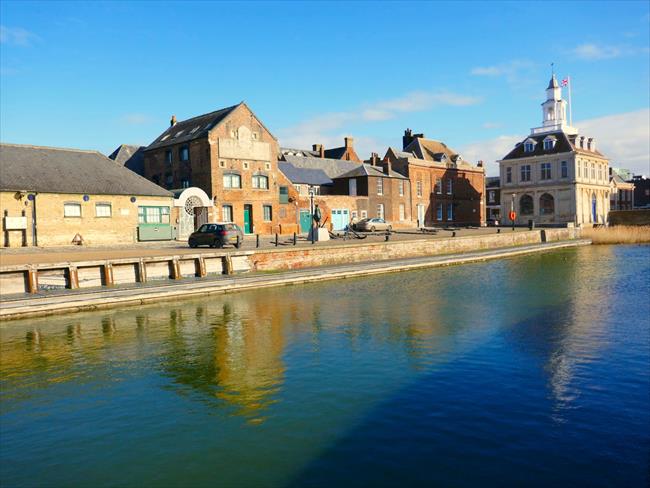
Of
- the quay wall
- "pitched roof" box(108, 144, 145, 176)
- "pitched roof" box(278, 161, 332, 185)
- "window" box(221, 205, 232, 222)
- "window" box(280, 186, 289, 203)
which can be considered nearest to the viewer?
the quay wall

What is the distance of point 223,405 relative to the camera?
9.98 meters

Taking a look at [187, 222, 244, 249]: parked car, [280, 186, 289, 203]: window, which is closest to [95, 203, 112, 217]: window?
[187, 222, 244, 249]: parked car

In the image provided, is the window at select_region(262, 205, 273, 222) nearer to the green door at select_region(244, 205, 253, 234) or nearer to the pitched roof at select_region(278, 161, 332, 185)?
the green door at select_region(244, 205, 253, 234)

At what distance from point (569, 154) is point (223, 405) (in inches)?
2678

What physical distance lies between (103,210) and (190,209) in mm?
6800

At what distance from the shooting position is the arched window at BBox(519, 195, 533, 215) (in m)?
73.3

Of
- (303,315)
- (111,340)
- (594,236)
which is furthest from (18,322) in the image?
(594,236)

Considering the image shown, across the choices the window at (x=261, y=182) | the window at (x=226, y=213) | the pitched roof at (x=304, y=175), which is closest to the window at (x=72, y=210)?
the window at (x=226, y=213)

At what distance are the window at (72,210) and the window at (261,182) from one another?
14265mm

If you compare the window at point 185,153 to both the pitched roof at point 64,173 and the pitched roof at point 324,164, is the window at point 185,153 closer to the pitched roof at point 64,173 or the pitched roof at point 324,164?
the pitched roof at point 64,173

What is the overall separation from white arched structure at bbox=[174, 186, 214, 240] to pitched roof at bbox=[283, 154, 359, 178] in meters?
14.9

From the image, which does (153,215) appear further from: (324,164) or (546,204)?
(546,204)

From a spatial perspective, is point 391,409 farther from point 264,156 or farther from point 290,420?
point 264,156

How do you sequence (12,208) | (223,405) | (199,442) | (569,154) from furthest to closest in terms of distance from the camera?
(569,154)
(12,208)
(223,405)
(199,442)
